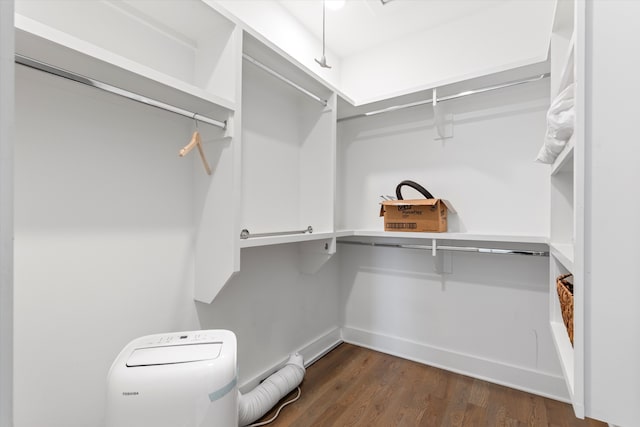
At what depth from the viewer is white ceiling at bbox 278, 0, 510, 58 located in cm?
190

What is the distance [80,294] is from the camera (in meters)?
1.04

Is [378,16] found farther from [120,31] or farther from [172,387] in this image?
[172,387]

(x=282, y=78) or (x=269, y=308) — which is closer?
(x=282, y=78)

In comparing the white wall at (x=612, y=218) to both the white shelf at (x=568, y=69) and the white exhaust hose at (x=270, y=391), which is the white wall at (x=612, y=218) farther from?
the white exhaust hose at (x=270, y=391)

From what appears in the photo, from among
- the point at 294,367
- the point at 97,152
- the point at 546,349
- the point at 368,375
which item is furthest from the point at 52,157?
the point at 546,349

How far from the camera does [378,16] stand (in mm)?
2014

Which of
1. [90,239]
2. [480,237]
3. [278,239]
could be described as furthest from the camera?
[480,237]

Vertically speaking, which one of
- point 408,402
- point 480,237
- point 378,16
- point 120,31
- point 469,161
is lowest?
point 408,402

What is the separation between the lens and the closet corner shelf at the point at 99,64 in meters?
0.74

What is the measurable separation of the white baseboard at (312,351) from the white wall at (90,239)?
479 millimetres

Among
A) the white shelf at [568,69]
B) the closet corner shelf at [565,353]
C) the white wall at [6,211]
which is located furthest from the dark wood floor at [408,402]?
the white shelf at [568,69]

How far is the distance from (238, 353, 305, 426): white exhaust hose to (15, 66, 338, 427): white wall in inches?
16.7

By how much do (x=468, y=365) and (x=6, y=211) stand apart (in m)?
2.37

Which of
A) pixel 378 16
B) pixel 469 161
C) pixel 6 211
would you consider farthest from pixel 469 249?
pixel 6 211
